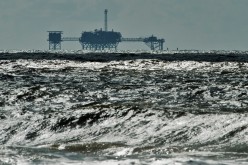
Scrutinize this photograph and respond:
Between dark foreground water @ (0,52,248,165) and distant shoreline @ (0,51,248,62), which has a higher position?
dark foreground water @ (0,52,248,165)

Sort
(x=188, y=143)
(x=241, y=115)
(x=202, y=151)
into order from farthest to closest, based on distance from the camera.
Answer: (x=241, y=115)
(x=188, y=143)
(x=202, y=151)

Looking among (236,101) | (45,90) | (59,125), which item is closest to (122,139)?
(59,125)

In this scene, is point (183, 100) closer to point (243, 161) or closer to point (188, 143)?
point (188, 143)

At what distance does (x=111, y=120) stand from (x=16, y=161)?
7799 mm

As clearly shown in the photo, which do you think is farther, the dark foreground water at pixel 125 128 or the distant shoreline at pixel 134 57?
the distant shoreline at pixel 134 57

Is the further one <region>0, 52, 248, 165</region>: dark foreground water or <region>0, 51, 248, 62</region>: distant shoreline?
<region>0, 51, 248, 62</region>: distant shoreline

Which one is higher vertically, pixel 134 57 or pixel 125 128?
pixel 125 128

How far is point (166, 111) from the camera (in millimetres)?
21781

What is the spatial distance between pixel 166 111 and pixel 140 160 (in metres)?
8.12

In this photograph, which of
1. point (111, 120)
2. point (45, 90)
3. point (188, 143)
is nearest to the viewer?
point (188, 143)

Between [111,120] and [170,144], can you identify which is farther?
[111,120]

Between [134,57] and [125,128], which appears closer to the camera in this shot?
[125,128]

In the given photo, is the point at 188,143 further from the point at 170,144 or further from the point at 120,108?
the point at 120,108

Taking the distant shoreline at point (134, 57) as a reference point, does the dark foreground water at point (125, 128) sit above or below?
above
